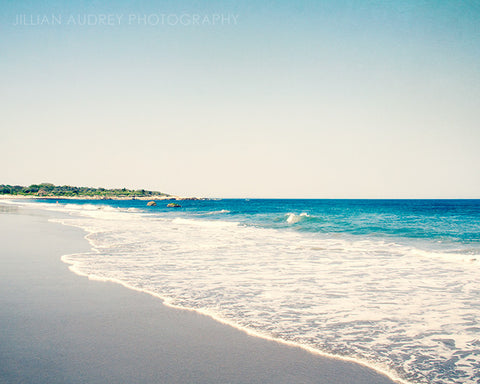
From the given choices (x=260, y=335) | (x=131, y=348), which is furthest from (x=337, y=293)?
(x=131, y=348)

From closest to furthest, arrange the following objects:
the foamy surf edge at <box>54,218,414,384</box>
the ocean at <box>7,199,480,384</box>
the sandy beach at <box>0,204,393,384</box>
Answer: the sandy beach at <box>0,204,393,384</box> → the foamy surf edge at <box>54,218,414,384</box> → the ocean at <box>7,199,480,384</box>

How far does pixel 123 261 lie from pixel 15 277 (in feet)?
11.1

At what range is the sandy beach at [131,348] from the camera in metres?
4.07

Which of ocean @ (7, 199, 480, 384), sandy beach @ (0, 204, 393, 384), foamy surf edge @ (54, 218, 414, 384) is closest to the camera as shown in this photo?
sandy beach @ (0, 204, 393, 384)

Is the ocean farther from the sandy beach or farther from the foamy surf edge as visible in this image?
the sandy beach

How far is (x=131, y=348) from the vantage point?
4754mm

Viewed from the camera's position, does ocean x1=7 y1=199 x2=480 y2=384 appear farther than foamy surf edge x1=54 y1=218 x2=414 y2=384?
Yes

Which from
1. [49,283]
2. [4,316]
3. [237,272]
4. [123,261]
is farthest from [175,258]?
[4,316]

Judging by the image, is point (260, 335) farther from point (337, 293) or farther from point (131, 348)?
point (337, 293)

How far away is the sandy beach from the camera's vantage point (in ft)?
13.4

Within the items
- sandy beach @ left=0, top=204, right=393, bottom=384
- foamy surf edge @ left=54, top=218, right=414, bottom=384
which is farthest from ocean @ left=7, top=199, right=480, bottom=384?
sandy beach @ left=0, top=204, right=393, bottom=384

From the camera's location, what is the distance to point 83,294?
7328 mm

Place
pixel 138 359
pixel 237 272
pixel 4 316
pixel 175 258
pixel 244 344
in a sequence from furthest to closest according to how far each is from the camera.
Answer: pixel 175 258 < pixel 237 272 < pixel 4 316 < pixel 244 344 < pixel 138 359

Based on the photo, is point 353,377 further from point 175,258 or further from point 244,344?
point 175,258
